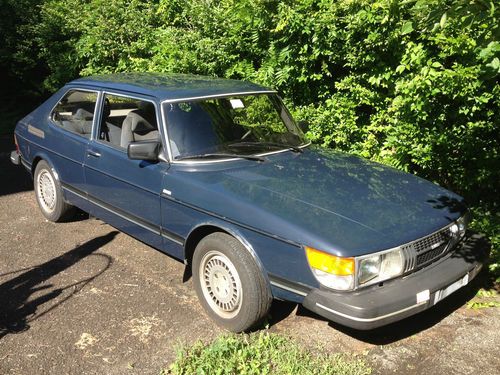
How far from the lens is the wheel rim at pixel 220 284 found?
11.8ft

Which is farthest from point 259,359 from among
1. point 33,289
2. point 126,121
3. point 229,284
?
point 126,121

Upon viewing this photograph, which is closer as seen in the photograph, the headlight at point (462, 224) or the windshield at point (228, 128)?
the headlight at point (462, 224)

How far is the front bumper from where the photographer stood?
9.99ft

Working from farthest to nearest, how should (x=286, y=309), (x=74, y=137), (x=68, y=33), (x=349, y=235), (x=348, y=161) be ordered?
(x=68, y=33) → (x=74, y=137) → (x=348, y=161) → (x=286, y=309) → (x=349, y=235)

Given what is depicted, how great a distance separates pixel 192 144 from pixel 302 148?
1084mm

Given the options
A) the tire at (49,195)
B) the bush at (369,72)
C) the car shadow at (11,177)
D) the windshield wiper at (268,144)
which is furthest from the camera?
the car shadow at (11,177)

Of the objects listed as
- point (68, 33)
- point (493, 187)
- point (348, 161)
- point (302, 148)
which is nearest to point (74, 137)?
point (302, 148)

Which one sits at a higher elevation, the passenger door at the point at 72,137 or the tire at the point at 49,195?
the passenger door at the point at 72,137

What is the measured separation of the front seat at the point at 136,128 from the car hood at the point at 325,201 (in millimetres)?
861

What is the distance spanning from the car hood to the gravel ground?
0.84 metres

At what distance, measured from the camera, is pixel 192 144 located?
416 cm

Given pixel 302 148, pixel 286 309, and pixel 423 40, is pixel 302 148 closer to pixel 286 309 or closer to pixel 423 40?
pixel 286 309

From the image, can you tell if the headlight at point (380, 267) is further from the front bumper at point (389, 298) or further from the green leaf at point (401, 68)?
the green leaf at point (401, 68)

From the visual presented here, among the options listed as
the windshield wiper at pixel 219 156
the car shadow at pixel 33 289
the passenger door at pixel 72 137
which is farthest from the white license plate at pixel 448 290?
the passenger door at pixel 72 137
